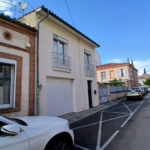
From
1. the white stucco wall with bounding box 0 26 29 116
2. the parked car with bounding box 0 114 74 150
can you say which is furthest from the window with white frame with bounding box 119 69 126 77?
the parked car with bounding box 0 114 74 150

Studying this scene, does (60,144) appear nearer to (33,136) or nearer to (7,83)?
(33,136)

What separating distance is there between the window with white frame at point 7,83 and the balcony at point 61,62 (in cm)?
252

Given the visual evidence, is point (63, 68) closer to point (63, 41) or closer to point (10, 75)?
point (63, 41)

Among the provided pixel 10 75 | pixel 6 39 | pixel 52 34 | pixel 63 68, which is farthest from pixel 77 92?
pixel 6 39

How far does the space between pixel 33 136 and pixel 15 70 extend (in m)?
3.74

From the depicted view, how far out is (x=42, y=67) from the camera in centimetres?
637

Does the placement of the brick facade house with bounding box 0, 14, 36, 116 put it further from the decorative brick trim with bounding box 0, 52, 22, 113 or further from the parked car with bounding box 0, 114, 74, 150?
the parked car with bounding box 0, 114, 74, 150

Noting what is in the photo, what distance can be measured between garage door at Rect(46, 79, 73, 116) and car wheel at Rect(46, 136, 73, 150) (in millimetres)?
3990

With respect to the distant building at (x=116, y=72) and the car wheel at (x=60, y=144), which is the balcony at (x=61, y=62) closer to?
the car wheel at (x=60, y=144)

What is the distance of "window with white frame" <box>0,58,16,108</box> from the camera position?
488cm

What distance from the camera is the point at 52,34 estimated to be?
7.32 meters

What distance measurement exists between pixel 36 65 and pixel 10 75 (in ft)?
4.31

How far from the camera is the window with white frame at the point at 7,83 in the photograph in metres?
4.88

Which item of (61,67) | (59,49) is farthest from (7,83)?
(59,49)
